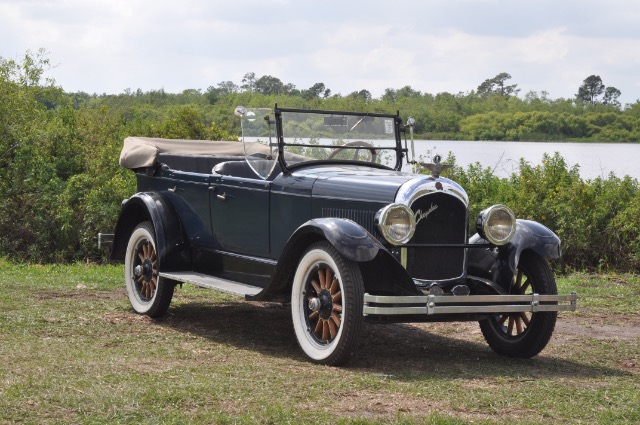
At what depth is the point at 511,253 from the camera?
23.2ft

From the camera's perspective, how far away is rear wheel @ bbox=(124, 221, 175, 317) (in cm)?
838

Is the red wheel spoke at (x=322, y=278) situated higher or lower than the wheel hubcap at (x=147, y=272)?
higher

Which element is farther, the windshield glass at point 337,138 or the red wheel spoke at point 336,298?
the windshield glass at point 337,138

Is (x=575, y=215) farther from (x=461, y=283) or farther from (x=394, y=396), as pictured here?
(x=394, y=396)

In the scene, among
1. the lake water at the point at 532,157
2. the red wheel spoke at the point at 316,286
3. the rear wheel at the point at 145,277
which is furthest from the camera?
the lake water at the point at 532,157

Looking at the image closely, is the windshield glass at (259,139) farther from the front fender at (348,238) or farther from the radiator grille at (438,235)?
the radiator grille at (438,235)

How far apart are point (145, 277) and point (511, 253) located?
10.8 feet

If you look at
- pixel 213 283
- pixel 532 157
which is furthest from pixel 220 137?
pixel 213 283

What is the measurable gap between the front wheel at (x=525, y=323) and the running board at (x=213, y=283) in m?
1.78

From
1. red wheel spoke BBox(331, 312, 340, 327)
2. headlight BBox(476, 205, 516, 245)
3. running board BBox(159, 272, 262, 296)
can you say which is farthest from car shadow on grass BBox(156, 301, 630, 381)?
headlight BBox(476, 205, 516, 245)

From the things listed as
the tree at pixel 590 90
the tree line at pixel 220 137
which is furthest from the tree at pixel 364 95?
the tree at pixel 590 90

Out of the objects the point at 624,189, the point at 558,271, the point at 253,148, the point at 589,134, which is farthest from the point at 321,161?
the point at 589,134

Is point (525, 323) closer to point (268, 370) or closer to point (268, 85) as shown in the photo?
point (268, 370)

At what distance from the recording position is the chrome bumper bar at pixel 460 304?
6.23m
